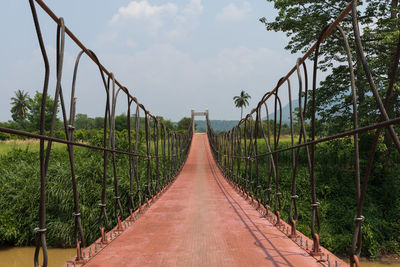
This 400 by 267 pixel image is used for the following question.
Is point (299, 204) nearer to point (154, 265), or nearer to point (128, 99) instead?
point (128, 99)

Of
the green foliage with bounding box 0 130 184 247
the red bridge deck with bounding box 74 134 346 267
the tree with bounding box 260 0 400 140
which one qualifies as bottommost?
the green foliage with bounding box 0 130 184 247

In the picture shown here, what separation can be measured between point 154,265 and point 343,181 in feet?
37.0

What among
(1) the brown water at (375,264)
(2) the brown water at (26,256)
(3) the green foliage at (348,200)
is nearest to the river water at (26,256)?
(2) the brown water at (26,256)

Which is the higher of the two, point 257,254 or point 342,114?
point 342,114

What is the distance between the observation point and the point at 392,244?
8812mm

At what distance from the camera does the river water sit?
6.00 metres

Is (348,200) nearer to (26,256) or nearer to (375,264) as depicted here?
(375,264)

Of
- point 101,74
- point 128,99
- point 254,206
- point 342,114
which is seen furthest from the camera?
point 342,114

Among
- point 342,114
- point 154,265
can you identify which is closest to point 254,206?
point 154,265

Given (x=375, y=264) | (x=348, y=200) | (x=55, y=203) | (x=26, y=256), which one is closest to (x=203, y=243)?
(x=55, y=203)

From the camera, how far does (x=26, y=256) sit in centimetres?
623

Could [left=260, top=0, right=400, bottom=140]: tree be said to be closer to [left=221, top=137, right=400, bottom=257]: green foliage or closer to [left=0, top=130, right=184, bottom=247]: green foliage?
[left=221, top=137, right=400, bottom=257]: green foliage

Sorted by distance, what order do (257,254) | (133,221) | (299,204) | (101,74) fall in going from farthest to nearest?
(299,204), (133,221), (101,74), (257,254)

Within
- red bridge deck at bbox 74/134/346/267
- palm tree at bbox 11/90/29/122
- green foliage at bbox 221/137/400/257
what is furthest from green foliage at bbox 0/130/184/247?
palm tree at bbox 11/90/29/122
